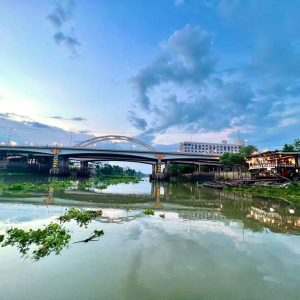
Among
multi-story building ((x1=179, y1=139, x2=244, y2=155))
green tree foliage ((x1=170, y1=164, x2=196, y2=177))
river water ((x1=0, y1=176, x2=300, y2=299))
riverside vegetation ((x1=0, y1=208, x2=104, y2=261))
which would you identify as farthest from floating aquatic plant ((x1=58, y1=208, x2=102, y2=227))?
multi-story building ((x1=179, y1=139, x2=244, y2=155))

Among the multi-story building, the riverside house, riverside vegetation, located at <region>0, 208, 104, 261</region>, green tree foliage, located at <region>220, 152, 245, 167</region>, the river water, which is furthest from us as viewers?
the multi-story building

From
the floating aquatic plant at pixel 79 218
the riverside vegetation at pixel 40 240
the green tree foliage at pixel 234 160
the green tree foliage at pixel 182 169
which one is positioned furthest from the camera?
the green tree foliage at pixel 182 169

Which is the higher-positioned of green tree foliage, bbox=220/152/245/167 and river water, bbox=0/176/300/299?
green tree foliage, bbox=220/152/245/167

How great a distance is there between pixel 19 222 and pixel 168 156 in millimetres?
63802

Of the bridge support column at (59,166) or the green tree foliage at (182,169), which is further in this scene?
the green tree foliage at (182,169)


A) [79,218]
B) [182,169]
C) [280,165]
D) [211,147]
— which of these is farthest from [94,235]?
[211,147]

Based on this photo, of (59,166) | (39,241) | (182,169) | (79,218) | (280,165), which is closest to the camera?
(39,241)

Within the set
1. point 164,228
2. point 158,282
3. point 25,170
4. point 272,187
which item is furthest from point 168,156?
point 158,282

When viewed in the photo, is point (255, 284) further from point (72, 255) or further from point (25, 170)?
point (25, 170)

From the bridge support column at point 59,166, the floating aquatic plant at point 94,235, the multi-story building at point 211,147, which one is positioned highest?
the multi-story building at point 211,147

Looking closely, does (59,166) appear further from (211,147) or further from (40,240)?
(211,147)

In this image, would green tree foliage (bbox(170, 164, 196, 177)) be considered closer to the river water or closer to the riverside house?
the riverside house

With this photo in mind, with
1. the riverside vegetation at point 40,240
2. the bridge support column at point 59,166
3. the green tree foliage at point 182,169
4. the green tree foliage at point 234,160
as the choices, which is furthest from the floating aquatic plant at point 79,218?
the green tree foliage at point 182,169

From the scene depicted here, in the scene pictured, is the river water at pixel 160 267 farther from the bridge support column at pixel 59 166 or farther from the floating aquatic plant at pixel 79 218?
the bridge support column at pixel 59 166
